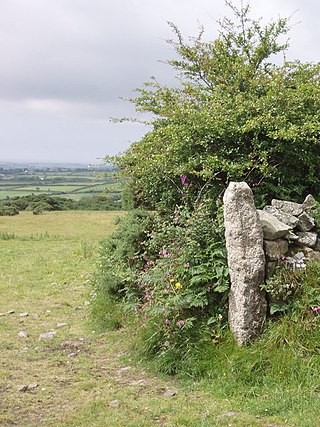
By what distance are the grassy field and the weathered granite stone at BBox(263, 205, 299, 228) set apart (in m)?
2.70

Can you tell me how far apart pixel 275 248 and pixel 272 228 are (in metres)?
0.28

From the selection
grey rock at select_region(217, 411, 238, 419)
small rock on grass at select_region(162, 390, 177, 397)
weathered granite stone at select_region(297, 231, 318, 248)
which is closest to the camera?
grey rock at select_region(217, 411, 238, 419)

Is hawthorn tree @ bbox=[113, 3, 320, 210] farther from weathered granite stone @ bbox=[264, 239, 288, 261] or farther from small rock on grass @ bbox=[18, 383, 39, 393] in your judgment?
small rock on grass @ bbox=[18, 383, 39, 393]

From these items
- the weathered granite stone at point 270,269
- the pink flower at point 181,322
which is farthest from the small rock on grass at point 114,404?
the weathered granite stone at point 270,269

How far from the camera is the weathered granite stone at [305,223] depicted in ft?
23.4

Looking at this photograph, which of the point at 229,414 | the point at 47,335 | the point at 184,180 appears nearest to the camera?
the point at 229,414

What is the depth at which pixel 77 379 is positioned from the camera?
6.41 metres

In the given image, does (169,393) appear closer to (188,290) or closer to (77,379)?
(77,379)

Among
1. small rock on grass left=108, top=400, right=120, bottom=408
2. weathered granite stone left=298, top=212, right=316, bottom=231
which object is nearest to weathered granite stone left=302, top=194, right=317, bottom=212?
weathered granite stone left=298, top=212, right=316, bottom=231

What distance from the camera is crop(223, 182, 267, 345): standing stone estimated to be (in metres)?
6.21

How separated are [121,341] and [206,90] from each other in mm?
6129

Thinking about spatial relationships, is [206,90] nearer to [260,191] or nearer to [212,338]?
[260,191]

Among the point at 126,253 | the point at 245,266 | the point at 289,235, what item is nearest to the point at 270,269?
the point at 245,266

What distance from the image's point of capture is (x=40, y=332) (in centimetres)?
869
